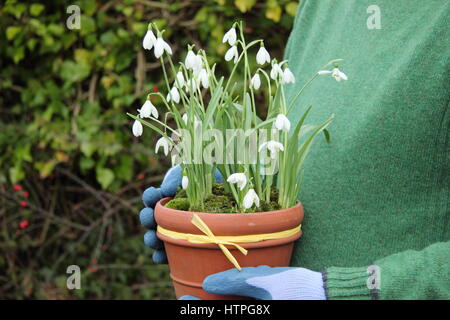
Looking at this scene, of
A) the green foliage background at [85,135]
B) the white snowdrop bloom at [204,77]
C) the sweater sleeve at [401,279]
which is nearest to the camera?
the sweater sleeve at [401,279]

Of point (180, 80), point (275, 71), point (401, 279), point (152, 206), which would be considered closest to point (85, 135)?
point (152, 206)

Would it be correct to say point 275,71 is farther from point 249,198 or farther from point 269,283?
point 269,283

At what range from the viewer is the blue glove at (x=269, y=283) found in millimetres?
793

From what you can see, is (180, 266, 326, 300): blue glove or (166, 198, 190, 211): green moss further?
(166, 198, 190, 211): green moss

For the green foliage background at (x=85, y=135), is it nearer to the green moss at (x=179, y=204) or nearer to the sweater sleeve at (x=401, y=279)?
the green moss at (x=179, y=204)

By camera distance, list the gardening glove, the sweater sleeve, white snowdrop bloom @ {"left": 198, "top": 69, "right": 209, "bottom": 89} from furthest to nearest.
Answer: the gardening glove < white snowdrop bloom @ {"left": 198, "top": 69, "right": 209, "bottom": 89} < the sweater sleeve

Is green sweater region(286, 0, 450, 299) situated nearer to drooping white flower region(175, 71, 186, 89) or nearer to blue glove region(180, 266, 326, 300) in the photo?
blue glove region(180, 266, 326, 300)

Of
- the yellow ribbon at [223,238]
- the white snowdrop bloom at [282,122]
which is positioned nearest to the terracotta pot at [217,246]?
the yellow ribbon at [223,238]

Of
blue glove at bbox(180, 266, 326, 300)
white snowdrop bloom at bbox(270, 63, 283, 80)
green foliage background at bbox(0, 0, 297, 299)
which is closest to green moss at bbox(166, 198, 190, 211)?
blue glove at bbox(180, 266, 326, 300)

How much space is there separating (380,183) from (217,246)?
316mm

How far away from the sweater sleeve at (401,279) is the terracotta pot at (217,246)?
0.33ft

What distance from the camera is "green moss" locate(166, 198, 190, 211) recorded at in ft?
2.94

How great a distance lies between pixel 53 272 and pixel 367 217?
7.12 feet

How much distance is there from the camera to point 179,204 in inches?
35.5
